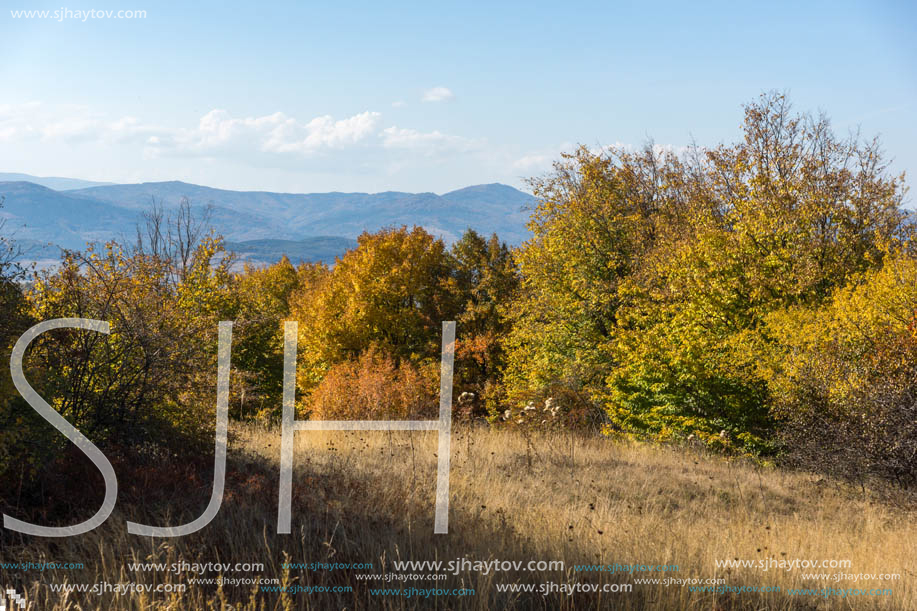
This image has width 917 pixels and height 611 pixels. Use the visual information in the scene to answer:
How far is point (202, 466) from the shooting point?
840 centimetres

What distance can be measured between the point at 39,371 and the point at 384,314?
97.8 feet

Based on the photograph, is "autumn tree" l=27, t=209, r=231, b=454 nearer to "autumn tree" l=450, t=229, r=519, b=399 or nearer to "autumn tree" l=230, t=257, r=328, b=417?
"autumn tree" l=230, t=257, r=328, b=417

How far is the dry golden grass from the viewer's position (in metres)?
4.98

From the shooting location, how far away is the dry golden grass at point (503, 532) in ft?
16.4

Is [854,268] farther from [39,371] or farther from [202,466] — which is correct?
[39,371]

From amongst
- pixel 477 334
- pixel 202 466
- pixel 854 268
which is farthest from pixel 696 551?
pixel 477 334

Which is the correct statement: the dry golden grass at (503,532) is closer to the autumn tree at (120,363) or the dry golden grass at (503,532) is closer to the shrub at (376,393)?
the autumn tree at (120,363)

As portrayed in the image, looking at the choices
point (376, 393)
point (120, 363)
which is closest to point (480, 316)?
point (376, 393)

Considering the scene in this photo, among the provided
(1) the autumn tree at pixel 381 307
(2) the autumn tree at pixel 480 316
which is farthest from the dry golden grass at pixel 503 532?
(1) the autumn tree at pixel 381 307

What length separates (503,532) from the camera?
20.2 ft

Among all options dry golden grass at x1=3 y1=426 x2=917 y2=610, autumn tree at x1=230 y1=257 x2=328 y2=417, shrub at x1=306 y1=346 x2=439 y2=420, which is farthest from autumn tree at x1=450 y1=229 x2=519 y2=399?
dry golden grass at x1=3 y1=426 x2=917 y2=610
